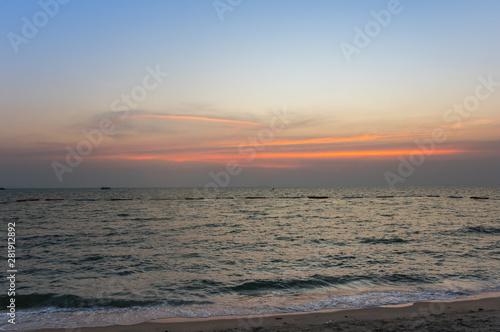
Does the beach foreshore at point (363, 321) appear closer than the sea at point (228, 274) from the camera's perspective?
Yes

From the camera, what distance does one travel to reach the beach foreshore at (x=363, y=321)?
11.3 metres

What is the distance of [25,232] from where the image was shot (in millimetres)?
41188

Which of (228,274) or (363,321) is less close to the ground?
(363,321)

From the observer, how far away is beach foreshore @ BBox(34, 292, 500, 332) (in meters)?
11.3

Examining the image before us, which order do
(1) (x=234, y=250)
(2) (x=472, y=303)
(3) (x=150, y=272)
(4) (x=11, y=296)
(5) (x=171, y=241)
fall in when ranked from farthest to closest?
(5) (x=171, y=241) → (1) (x=234, y=250) → (3) (x=150, y=272) → (4) (x=11, y=296) → (2) (x=472, y=303)

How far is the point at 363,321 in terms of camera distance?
12.1 meters

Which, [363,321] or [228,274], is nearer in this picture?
[363,321]

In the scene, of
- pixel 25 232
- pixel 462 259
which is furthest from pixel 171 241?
pixel 462 259


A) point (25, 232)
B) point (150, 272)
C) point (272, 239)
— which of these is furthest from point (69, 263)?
point (25, 232)

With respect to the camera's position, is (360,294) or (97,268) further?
(97,268)

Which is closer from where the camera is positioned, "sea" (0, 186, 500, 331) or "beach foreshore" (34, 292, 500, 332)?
"beach foreshore" (34, 292, 500, 332)

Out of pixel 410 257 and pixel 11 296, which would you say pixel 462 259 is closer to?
pixel 410 257

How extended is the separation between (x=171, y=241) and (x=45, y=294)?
56.9ft

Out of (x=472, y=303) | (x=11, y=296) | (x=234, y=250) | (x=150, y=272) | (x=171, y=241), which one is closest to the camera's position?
(x=472, y=303)
